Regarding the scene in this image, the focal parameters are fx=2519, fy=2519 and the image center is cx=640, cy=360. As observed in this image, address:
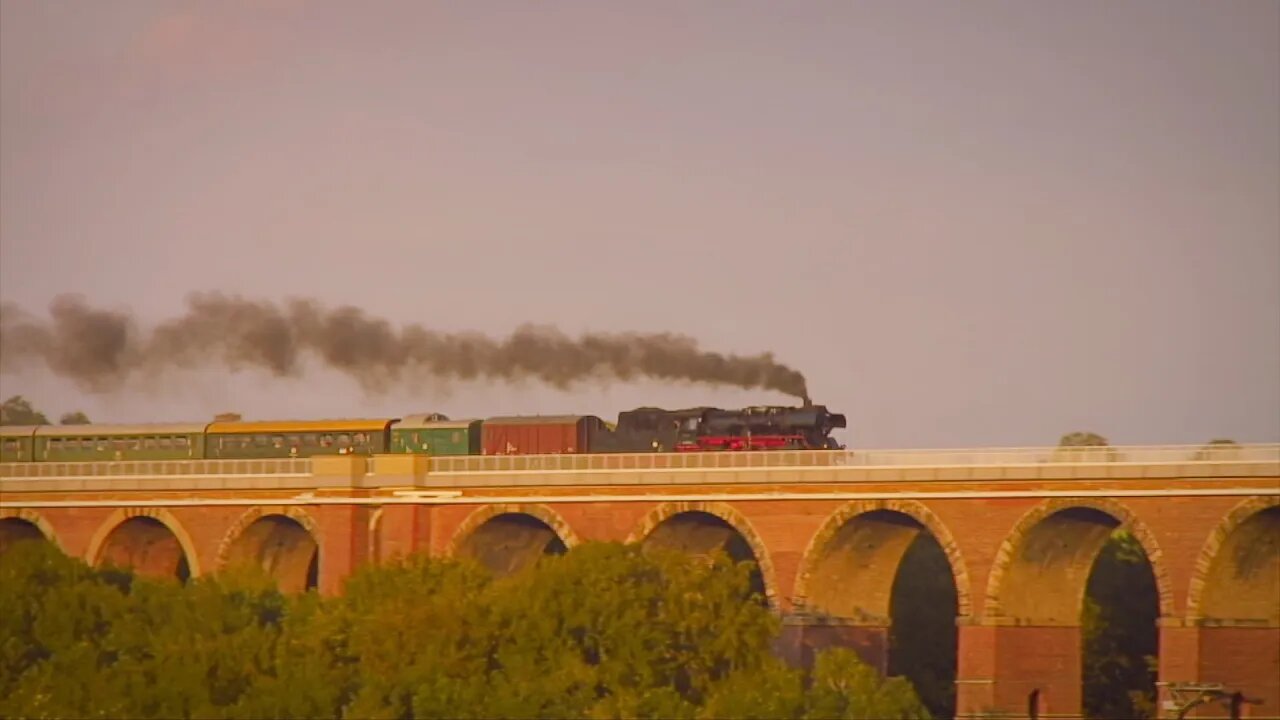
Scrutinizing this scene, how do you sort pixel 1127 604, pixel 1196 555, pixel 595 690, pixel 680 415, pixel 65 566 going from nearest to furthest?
pixel 595 690 → pixel 1196 555 → pixel 65 566 → pixel 680 415 → pixel 1127 604

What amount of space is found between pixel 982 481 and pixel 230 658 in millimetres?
26500

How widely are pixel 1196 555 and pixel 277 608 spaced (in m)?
32.8

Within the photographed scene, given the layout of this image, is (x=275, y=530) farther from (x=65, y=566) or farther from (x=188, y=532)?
(x=65, y=566)

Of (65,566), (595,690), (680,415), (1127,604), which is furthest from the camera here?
(1127,604)

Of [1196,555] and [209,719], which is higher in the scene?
[1196,555]

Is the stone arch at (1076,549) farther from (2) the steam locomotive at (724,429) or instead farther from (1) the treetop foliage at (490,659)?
(2) the steam locomotive at (724,429)

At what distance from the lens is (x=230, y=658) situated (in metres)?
80.3

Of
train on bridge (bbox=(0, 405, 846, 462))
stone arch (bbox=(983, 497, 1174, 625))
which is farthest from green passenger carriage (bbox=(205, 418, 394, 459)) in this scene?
stone arch (bbox=(983, 497, 1174, 625))

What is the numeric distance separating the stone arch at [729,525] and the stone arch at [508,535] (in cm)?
295

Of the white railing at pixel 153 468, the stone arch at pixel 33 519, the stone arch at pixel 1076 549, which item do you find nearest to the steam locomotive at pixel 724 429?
the stone arch at pixel 1076 549

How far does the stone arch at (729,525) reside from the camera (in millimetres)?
91625

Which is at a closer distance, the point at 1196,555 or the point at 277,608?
the point at 1196,555

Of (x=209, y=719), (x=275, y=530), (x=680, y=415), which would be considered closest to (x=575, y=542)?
(x=680, y=415)

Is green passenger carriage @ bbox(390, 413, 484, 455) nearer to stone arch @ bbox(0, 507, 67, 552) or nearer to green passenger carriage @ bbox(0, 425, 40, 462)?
stone arch @ bbox(0, 507, 67, 552)
